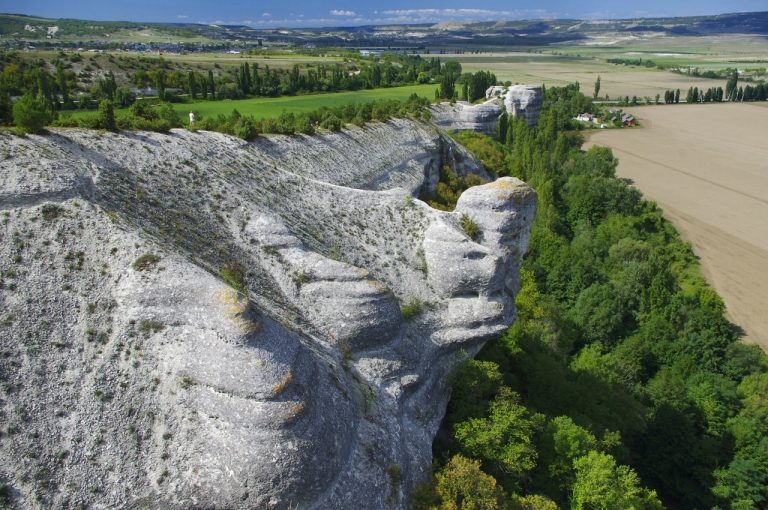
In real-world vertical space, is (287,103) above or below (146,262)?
above

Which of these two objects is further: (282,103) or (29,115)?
(282,103)

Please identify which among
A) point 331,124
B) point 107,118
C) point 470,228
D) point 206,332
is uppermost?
point 107,118

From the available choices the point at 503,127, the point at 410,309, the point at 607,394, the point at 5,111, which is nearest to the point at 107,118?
the point at 5,111

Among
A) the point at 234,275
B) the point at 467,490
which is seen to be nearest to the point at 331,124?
the point at 234,275

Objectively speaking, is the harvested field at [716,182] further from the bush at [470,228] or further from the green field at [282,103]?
the green field at [282,103]

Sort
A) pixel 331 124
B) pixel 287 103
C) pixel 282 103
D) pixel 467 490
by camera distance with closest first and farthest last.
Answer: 1. pixel 467 490
2. pixel 331 124
3. pixel 282 103
4. pixel 287 103

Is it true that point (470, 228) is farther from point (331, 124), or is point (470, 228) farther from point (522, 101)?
point (522, 101)

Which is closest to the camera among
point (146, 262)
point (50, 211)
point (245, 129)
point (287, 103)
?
point (146, 262)

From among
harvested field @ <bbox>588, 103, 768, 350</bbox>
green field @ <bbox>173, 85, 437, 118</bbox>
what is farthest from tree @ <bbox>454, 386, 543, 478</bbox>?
green field @ <bbox>173, 85, 437, 118</bbox>
